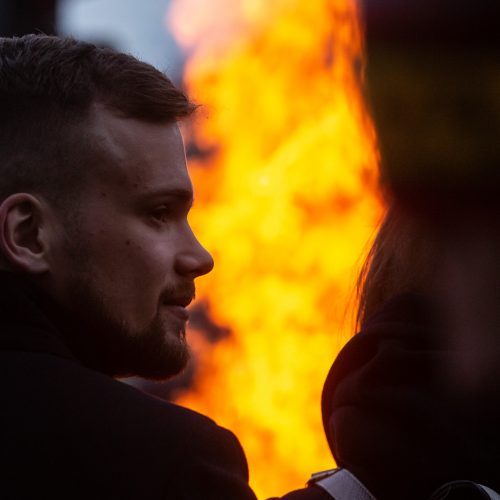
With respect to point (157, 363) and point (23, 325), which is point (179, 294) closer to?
point (157, 363)

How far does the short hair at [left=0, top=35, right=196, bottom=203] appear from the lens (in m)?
2.10

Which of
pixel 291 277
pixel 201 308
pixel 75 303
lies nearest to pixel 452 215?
pixel 75 303

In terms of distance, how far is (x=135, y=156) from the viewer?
2.16m

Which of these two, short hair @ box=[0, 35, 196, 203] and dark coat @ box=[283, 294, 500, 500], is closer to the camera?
dark coat @ box=[283, 294, 500, 500]

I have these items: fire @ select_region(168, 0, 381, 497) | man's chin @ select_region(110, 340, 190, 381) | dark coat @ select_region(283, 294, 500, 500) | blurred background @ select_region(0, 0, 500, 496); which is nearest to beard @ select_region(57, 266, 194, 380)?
man's chin @ select_region(110, 340, 190, 381)

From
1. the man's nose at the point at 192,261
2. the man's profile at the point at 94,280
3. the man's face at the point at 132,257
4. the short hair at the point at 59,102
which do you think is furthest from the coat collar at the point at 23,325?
A: the man's nose at the point at 192,261

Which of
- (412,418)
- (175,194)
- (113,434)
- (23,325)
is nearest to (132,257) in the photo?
(175,194)

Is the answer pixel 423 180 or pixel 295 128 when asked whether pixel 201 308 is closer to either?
pixel 295 128

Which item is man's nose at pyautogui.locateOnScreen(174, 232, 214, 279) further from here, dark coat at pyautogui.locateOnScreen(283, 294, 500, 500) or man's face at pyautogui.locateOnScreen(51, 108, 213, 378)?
dark coat at pyautogui.locateOnScreen(283, 294, 500, 500)

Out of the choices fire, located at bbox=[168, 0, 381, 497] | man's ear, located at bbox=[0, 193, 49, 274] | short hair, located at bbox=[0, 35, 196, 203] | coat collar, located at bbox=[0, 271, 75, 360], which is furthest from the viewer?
fire, located at bbox=[168, 0, 381, 497]

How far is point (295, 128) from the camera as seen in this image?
307 inches

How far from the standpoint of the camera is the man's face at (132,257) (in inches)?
79.4

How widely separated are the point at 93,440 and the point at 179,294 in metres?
0.57

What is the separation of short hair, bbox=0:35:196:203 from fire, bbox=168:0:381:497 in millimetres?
4455
